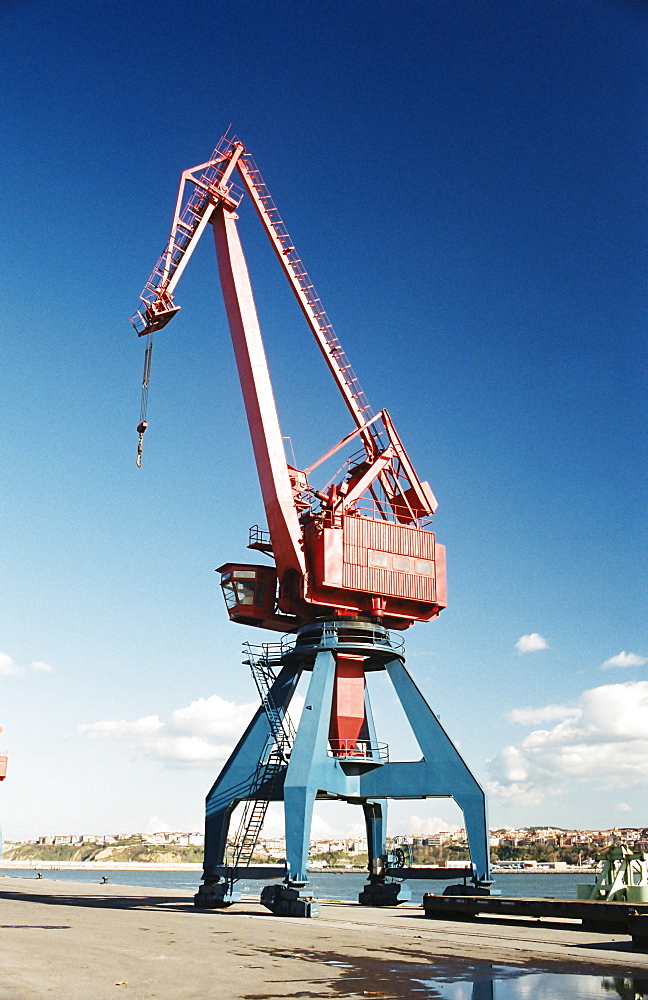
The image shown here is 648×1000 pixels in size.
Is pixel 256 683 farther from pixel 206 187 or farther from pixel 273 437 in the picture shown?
pixel 206 187

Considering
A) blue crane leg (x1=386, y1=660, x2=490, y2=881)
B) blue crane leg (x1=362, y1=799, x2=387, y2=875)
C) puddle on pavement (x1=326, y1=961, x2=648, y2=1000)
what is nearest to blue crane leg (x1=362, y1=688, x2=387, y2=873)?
blue crane leg (x1=362, y1=799, x2=387, y2=875)

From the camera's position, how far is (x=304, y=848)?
86.4 ft

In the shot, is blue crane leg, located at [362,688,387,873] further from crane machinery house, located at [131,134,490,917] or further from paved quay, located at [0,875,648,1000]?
paved quay, located at [0,875,648,1000]

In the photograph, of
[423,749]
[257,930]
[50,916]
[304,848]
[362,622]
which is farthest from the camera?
[362,622]

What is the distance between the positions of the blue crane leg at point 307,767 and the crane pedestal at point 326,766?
0.10 feet

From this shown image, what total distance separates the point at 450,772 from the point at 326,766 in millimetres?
3911

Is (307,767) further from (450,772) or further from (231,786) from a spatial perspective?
(450,772)

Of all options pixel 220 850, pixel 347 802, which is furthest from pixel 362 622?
pixel 220 850

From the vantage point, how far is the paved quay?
11.2 m

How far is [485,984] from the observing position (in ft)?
38.9

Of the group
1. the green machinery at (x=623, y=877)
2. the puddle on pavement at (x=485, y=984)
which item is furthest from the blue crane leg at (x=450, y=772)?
the puddle on pavement at (x=485, y=984)

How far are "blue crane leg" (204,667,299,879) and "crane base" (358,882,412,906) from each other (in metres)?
5.79

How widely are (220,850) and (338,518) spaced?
38.8 feet

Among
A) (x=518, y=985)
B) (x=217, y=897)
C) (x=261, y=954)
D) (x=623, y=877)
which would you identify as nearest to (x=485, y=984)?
(x=518, y=985)
